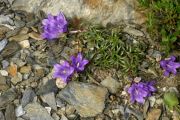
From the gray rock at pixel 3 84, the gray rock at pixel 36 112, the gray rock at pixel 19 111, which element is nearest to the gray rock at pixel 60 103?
the gray rock at pixel 36 112

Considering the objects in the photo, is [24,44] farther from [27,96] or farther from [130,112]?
[130,112]

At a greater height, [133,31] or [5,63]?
[133,31]

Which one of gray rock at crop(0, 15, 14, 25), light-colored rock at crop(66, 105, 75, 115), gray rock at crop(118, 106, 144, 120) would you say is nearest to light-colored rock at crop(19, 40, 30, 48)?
gray rock at crop(0, 15, 14, 25)

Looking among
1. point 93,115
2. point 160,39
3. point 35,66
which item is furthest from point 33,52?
point 160,39

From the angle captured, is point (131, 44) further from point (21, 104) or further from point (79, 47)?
point (21, 104)

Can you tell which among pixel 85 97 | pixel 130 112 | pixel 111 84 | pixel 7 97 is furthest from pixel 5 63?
pixel 130 112

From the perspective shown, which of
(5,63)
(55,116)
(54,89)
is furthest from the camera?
(5,63)
